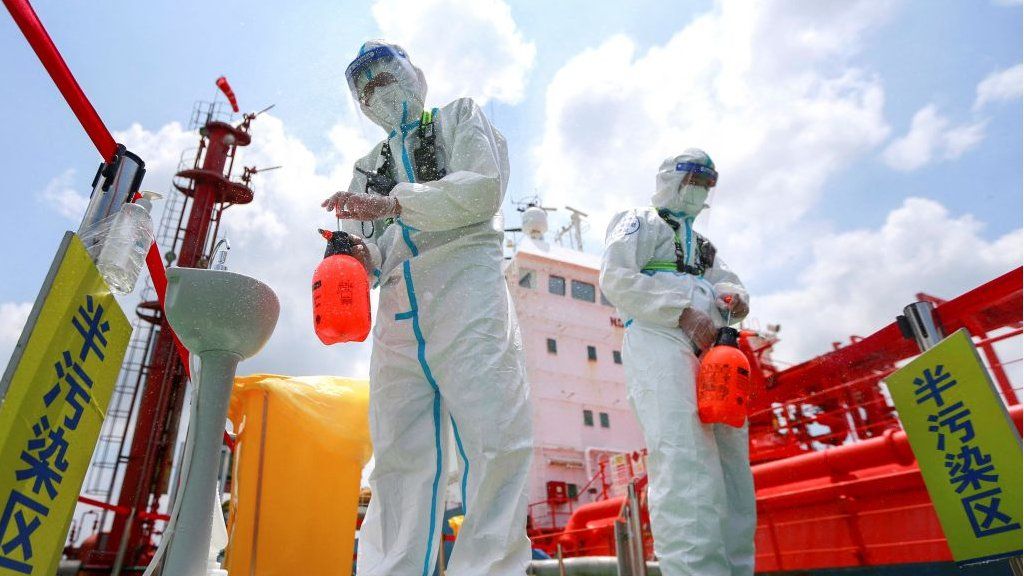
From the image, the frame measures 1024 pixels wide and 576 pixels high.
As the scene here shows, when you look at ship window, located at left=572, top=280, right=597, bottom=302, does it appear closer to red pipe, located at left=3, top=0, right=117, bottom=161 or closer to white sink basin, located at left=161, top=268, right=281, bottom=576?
red pipe, located at left=3, top=0, right=117, bottom=161

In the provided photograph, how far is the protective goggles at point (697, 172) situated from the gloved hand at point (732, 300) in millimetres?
535

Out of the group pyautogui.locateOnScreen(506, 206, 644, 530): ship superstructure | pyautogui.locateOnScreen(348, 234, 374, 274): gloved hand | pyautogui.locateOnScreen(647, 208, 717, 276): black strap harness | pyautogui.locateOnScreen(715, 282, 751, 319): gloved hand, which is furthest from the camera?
pyautogui.locateOnScreen(506, 206, 644, 530): ship superstructure

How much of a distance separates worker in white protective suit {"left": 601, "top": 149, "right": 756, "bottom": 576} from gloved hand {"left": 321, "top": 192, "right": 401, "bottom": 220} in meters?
1.30

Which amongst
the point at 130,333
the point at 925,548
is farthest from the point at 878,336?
the point at 130,333

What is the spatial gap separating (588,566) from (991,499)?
4.05 meters

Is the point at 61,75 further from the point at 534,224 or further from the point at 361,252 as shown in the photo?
the point at 534,224

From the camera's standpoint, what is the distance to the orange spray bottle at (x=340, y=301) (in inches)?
65.2

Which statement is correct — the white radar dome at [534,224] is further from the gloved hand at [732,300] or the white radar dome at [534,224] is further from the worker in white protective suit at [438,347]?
the worker in white protective suit at [438,347]

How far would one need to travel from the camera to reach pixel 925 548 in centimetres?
319

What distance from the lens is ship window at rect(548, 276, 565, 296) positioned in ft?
59.7

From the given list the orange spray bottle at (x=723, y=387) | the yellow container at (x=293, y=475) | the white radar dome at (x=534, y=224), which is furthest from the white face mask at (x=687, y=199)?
the white radar dome at (x=534, y=224)

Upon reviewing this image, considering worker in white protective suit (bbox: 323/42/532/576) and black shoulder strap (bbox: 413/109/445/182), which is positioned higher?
black shoulder strap (bbox: 413/109/445/182)

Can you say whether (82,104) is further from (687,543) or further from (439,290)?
(687,543)

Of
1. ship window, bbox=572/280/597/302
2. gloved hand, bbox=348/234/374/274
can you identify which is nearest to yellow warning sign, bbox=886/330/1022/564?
gloved hand, bbox=348/234/374/274
